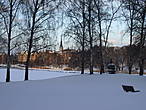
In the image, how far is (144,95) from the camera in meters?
12.9

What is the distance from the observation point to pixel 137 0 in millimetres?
19578

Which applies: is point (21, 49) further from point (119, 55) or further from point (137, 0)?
point (119, 55)

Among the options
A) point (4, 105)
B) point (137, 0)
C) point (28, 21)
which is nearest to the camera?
point (4, 105)

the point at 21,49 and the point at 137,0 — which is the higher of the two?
the point at 137,0

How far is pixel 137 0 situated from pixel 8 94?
479 inches

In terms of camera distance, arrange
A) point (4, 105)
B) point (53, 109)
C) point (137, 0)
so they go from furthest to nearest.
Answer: point (137, 0)
point (4, 105)
point (53, 109)

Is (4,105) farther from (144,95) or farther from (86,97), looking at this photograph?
(144,95)

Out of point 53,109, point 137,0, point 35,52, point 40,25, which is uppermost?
point 137,0

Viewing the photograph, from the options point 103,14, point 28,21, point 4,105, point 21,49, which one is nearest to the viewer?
point 4,105

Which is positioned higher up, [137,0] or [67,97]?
[137,0]

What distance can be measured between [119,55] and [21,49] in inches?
2632

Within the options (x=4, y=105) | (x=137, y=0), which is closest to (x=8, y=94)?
(x=4, y=105)

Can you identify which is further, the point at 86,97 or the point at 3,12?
the point at 3,12

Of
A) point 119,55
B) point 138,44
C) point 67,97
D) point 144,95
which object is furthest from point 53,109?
point 119,55
